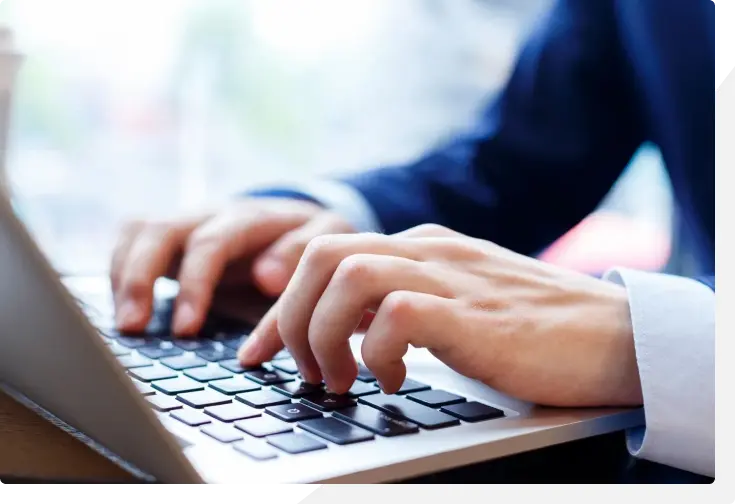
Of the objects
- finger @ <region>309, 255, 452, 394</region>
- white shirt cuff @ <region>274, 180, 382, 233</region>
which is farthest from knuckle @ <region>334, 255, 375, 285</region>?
white shirt cuff @ <region>274, 180, 382, 233</region>

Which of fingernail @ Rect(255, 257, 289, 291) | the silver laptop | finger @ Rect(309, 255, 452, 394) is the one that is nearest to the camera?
the silver laptop

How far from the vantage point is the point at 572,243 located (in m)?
0.47

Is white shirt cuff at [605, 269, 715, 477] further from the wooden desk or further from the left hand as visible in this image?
the wooden desk

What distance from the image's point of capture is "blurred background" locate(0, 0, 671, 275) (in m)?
0.48

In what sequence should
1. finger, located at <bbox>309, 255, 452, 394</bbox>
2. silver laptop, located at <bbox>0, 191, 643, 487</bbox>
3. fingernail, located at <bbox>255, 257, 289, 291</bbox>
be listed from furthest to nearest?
fingernail, located at <bbox>255, 257, 289, 291</bbox> < finger, located at <bbox>309, 255, 452, 394</bbox> < silver laptop, located at <bbox>0, 191, 643, 487</bbox>

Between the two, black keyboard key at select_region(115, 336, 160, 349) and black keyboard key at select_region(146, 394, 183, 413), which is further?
black keyboard key at select_region(115, 336, 160, 349)

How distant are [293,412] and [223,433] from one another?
4 cm

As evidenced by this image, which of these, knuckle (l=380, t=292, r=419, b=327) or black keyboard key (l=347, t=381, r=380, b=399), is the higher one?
knuckle (l=380, t=292, r=419, b=327)

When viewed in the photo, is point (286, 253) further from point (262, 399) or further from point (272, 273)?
point (262, 399)

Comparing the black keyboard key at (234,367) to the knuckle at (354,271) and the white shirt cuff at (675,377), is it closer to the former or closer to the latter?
the knuckle at (354,271)

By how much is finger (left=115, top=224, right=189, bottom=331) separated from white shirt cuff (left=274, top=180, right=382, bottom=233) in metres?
0.08

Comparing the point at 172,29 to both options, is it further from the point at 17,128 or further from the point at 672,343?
the point at 672,343

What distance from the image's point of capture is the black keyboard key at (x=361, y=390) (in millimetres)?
342

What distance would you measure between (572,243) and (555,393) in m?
0.16
